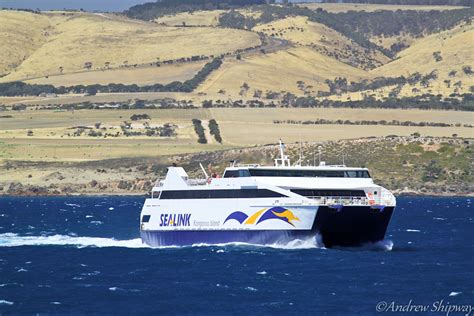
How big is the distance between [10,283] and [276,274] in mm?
12734

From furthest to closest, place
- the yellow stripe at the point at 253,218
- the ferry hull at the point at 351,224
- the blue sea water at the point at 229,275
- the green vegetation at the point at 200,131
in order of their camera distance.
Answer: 1. the green vegetation at the point at 200,131
2. the yellow stripe at the point at 253,218
3. the ferry hull at the point at 351,224
4. the blue sea water at the point at 229,275

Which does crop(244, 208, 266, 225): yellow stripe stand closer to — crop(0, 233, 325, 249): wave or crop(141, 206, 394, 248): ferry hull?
crop(141, 206, 394, 248): ferry hull

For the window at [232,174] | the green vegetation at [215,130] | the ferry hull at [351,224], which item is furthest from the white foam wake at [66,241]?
the green vegetation at [215,130]

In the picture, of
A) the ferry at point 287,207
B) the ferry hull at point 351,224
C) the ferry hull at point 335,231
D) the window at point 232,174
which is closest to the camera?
the ferry hull at point 351,224

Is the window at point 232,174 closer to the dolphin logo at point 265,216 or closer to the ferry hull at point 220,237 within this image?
the dolphin logo at point 265,216

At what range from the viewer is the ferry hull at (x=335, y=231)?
73.5 m

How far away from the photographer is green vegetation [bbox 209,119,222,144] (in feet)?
612

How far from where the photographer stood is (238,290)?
201ft

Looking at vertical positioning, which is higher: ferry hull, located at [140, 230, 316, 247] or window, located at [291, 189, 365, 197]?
window, located at [291, 189, 365, 197]

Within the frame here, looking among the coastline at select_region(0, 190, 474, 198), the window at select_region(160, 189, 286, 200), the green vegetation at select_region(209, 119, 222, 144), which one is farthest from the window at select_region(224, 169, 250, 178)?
the green vegetation at select_region(209, 119, 222, 144)

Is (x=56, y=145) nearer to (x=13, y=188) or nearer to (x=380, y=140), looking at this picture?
(x=13, y=188)

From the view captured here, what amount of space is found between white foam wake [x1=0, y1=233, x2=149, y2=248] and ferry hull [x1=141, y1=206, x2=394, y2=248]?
8373 millimetres

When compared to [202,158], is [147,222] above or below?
above

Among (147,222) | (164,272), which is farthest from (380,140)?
(164,272)
